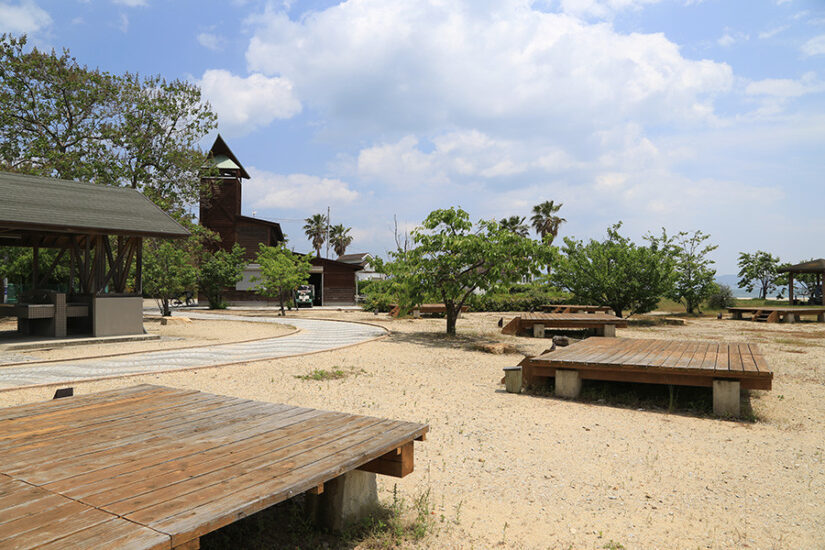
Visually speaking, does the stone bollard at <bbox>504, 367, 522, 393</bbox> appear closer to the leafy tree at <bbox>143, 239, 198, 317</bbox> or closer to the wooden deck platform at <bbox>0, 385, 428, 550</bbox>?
the wooden deck platform at <bbox>0, 385, 428, 550</bbox>

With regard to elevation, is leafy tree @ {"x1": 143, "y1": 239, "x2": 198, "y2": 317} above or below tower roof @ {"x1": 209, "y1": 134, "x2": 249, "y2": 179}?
below

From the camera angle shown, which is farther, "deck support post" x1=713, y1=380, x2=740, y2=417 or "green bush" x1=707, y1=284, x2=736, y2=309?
"green bush" x1=707, y1=284, x2=736, y2=309

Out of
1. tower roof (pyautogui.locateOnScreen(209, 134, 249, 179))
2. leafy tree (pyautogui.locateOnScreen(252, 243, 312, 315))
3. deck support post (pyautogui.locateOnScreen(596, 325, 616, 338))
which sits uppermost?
tower roof (pyautogui.locateOnScreen(209, 134, 249, 179))

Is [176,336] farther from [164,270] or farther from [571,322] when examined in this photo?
[571,322]

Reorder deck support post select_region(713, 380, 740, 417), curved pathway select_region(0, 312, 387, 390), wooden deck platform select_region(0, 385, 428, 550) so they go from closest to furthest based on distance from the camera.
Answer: wooden deck platform select_region(0, 385, 428, 550), deck support post select_region(713, 380, 740, 417), curved pathway select_region(0, 312, 387, 390)

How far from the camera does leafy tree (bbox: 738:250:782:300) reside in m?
45.9

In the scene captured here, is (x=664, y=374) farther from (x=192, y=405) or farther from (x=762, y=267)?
(x=762, y=267)

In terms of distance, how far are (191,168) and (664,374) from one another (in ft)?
77.1

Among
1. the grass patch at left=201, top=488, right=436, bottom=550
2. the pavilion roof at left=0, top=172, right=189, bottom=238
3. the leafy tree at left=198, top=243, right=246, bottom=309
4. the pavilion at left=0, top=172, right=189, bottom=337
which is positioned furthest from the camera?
the leafy tree at left=198, top=243, right=246, bottom=309

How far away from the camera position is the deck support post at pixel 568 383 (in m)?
6.95

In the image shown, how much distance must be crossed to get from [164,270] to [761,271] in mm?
49169

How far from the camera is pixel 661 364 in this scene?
653 centimetres

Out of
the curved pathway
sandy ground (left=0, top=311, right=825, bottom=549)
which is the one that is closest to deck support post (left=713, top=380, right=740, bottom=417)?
sandy ground (left=0, top=311, right=825, bottom=549)

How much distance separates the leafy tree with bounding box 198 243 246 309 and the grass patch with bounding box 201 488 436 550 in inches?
1092
